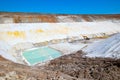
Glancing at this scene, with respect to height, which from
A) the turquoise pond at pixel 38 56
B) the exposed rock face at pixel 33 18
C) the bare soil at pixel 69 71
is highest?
the exposed rock face at pixel 33 18

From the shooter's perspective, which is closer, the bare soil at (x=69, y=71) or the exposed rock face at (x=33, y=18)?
the bare soil at (x=69, y=71)

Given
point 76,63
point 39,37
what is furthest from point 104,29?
point 76,63

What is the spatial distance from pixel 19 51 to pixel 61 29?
855cm

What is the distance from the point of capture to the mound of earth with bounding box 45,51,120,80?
7795mm

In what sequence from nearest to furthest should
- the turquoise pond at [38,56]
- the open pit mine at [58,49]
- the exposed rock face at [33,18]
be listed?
1. the open pit mine at [58,49]
2. the turquoise pond at [38,56]
3. the exposed rock face at [33,18]

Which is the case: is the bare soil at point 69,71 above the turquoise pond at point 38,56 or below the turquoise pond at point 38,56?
below

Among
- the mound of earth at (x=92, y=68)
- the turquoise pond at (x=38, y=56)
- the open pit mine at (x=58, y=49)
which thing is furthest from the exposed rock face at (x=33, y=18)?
the mound of earth at (x=92, y=68)

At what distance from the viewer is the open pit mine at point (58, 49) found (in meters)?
7.79

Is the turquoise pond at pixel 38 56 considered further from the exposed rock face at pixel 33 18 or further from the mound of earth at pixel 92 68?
the exposed rock face at pixel 33 18

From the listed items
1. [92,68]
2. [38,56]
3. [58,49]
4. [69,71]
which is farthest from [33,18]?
[92,68]

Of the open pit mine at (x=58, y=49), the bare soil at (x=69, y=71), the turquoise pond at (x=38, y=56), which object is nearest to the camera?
the bare soil at (x=69, y=71)

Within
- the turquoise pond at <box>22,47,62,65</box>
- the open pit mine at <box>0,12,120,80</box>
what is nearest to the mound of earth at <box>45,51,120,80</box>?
the open pit mine at <box>0,12,120,80</box>

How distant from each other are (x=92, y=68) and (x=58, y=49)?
27.1 feet

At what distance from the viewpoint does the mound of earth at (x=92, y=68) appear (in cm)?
779
